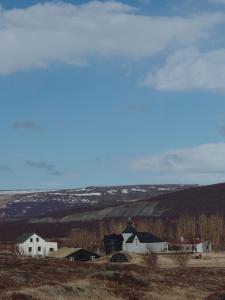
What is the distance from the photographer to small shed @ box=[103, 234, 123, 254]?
444ft

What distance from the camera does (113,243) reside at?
13575cm

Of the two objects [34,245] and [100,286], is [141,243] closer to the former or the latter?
[34,245]

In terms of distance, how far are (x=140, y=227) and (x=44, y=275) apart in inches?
A: 4386

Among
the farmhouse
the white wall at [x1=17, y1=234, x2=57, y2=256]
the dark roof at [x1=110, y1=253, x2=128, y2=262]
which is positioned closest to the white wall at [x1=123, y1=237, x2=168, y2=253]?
the white wall at [x1=17, y1=234, x2=57, y2=256]

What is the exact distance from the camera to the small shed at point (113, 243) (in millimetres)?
135250

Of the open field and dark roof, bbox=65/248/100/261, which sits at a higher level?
dark roof, bbox=65/248/100/261

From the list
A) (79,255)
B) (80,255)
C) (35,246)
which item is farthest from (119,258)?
(35,246)

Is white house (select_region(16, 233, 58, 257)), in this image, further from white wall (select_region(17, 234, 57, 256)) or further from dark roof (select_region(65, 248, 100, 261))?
dark roof (select_region(65, 248, 100, 261))

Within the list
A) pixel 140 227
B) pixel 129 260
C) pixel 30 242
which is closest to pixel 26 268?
pixel 129 260

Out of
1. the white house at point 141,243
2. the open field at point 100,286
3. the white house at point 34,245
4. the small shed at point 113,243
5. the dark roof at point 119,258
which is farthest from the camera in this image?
the white house at point 34,245

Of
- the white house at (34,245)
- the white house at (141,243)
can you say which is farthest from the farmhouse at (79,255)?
the white house at (34,245)

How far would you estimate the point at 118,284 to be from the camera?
2099 inches

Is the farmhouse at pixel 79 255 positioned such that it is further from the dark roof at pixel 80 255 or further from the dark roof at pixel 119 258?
the dark roof at pixel 119 258

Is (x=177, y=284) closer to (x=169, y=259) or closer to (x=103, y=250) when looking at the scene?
(x=169, y=259)
